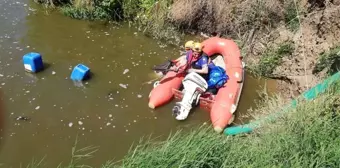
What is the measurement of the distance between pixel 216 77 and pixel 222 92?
1.27ft

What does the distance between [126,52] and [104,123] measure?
2463mm

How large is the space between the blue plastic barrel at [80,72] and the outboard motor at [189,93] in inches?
74.4

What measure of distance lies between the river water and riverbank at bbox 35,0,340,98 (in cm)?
33

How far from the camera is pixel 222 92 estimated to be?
800cm

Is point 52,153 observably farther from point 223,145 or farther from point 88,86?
point 223,145

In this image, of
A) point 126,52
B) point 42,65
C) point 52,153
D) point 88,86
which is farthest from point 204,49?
point 52,153

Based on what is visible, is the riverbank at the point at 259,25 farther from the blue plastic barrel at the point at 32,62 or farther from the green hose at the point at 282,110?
the blue plastic barrel at the point at 32,62

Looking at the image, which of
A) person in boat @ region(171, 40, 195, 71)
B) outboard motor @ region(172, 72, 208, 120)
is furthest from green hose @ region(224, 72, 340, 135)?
person in boat @ region(171, 40, 195, 71)

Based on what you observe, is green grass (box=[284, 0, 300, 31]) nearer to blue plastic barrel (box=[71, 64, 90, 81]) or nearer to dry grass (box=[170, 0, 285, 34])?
dry grass (box=[170, 0, 285, 34])

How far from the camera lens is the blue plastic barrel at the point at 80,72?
8.36 metres

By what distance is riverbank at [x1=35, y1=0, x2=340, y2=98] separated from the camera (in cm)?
848

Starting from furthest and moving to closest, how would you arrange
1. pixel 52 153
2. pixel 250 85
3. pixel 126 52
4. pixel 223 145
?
pixel 126 52
pixel 250 85
pixel 52 153
pixel 223 145

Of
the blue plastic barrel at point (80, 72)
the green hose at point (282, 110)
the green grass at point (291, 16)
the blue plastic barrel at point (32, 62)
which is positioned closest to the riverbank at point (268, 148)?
the green hose at point (282, 110)

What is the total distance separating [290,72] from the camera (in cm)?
880
